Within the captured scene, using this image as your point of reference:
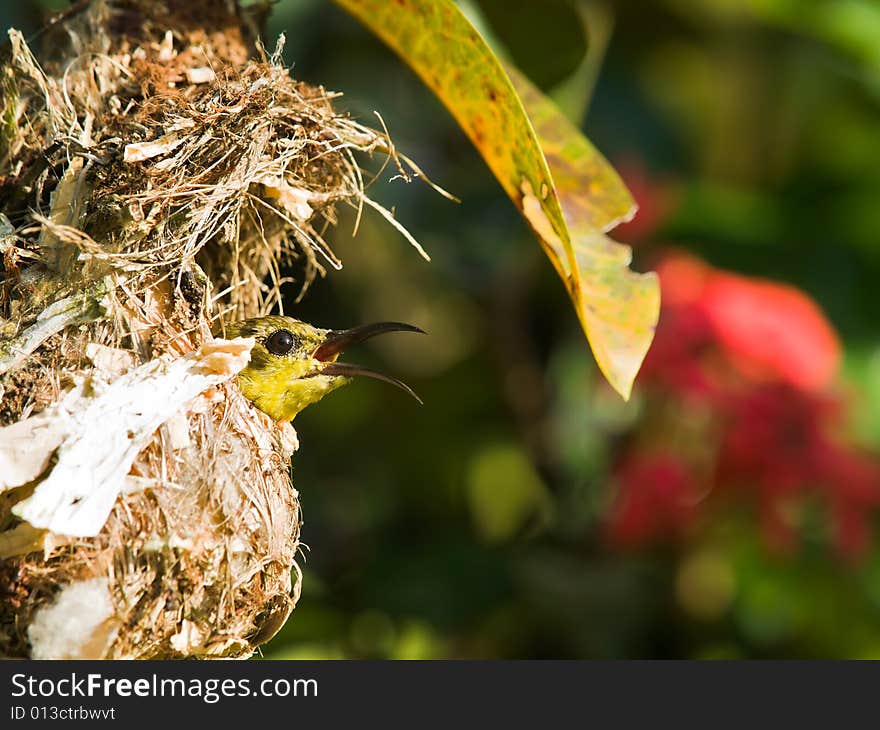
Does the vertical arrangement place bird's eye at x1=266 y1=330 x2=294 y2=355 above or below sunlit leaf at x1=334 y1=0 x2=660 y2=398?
below

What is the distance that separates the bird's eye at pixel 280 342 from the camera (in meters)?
2.30

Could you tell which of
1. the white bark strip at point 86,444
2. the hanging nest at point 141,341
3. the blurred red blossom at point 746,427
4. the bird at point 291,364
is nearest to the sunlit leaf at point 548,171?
the hanging nest at point 141,341

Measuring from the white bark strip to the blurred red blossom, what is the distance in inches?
81.6

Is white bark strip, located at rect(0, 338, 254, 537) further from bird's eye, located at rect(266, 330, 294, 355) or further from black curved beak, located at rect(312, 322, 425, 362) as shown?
black curved beak, located at rect(312, 322, 425, 362)

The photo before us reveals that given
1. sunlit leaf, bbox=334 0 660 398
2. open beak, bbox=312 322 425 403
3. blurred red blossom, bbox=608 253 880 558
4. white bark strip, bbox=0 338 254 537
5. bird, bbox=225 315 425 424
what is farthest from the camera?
blurred red blossom, bbox=608 253 880 558

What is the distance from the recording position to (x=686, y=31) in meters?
4.96

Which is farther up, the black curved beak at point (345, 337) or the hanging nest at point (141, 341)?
the hanging nest at point (141, 341)

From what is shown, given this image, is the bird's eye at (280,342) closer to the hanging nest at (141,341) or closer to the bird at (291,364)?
the bird at (291,364)

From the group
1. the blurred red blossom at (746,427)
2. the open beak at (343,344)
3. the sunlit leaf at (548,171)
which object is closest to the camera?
the sunlit leaf at (548,171)

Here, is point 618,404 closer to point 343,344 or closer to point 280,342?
point 343,344

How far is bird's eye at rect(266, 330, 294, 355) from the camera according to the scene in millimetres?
2301

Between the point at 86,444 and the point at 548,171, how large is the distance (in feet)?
2.63

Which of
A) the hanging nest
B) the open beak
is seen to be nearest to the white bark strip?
the hanging nest

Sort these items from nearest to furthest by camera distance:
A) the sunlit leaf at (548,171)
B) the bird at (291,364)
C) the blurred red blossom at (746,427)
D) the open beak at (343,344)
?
the sunlit leaf at (548,171) < the bird at (291,364) < the open beak at (343,344) < the blurred red blossom at (746,427)
